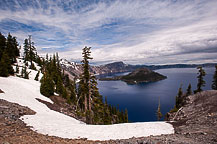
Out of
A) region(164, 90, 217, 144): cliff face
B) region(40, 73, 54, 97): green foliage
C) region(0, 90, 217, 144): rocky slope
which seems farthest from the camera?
region(40, 73, 54, 97): green foliage

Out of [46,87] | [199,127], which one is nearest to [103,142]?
[199,127]

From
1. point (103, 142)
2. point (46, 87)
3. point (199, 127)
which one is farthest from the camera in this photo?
point (46, 87)

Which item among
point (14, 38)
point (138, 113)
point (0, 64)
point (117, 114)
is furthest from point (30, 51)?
point (138, 113)

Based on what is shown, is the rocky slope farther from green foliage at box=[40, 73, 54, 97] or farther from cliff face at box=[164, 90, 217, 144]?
green foliage at box=[40, 73, 54, 97]

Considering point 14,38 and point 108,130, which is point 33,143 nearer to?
point 108,130

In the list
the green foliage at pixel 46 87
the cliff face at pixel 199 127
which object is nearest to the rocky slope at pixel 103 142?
the cliff face at pixel 199 127

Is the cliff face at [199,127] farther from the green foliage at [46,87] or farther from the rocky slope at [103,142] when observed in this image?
the green foliage at [46,87]

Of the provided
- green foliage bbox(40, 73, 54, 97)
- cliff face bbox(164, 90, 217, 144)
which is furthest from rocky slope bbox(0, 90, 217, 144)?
green foliage bbox(40, 73, 54, 97)

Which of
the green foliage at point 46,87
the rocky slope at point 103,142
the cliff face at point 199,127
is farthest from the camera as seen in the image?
the green foliage at point 46,87

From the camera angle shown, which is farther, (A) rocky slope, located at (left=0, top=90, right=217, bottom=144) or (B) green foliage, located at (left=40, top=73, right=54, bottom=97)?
(B) green foliage, located at (left=40, top=73, right=54, bottom=97)

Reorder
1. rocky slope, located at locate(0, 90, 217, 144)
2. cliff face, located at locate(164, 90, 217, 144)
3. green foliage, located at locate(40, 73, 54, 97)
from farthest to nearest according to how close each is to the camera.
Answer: green foliage, located at locate(40, 73, 54, 97), cliff face, located at locate(164, 90, 217, 144), rocky slope, located at locate(0, 90, 217, 144)

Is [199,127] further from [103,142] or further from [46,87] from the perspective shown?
[46,87]

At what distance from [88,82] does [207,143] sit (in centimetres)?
1480

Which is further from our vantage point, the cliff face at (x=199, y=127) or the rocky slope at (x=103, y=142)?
the cliff face at (x=199, y=127)
